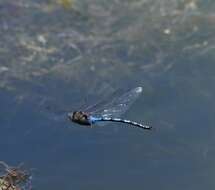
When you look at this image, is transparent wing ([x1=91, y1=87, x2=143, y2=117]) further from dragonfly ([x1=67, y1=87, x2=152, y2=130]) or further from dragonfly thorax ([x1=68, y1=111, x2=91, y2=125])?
dragonfly thorax ([x1=68, y1=111, x2=91, y2=125])

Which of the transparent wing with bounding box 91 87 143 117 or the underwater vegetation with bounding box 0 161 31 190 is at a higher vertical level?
the transparent wing with bounding box 91 87 143 117

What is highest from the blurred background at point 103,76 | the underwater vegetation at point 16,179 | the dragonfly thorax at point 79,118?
the blurred background at point 103,76

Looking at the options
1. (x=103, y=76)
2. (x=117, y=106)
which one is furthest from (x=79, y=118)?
(x=103, y=76)

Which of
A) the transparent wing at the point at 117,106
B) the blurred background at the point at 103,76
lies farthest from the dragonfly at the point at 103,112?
the blurred background at the point at 103,76

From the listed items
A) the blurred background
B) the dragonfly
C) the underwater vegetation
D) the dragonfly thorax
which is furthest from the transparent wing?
the blurred background

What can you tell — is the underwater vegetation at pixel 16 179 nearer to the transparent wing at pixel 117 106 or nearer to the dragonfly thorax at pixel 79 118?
the dragonfly thorax at pixel 79 118

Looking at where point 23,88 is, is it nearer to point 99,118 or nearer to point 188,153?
point 99,118
